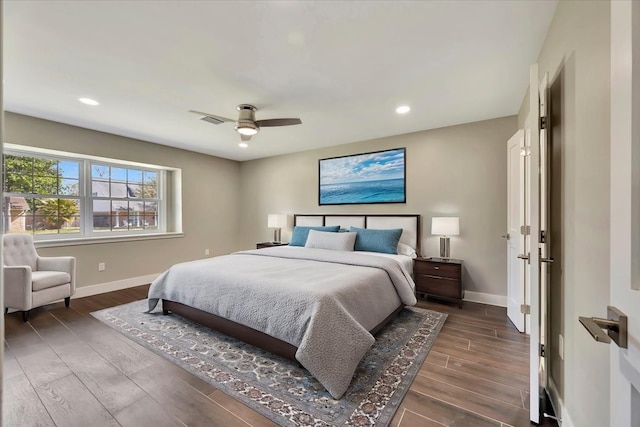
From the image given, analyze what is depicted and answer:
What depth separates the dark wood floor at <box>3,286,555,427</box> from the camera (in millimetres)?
1773

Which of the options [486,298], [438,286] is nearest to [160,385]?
[438,286]

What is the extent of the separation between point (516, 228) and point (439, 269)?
0.98 metres

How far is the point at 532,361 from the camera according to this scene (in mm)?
1717

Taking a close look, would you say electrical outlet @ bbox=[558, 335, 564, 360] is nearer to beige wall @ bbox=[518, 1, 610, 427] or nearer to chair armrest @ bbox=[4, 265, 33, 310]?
beige wall @ bbox=[518, 1, 610, 427]

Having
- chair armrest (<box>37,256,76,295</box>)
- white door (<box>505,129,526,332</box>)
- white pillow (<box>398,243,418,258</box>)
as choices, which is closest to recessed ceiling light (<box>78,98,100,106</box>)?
chair armrest (<box>37,256,76,295</box>)

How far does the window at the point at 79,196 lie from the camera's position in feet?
12.3

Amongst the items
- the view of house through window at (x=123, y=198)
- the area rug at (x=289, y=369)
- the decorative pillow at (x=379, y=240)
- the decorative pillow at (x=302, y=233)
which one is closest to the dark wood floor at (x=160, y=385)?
the area rug at (x=289, y=369)

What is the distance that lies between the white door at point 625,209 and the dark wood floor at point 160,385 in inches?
45.5

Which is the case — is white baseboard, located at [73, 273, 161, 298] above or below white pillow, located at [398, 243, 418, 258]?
below

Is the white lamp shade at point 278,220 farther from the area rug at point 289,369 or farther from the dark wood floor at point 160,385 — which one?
the dark wood floor at point 160,385

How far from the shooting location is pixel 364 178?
187 inches

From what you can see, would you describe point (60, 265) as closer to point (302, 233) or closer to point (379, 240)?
point (302, 233)

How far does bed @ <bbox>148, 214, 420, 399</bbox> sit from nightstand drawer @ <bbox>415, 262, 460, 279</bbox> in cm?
16

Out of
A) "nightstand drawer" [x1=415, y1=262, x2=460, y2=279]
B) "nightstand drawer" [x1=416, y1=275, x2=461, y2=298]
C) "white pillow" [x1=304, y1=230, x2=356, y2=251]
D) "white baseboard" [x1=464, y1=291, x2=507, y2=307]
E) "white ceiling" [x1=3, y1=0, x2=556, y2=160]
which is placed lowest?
"white baseboard" [x1=464, y1=291, x2=507, y2=307]
